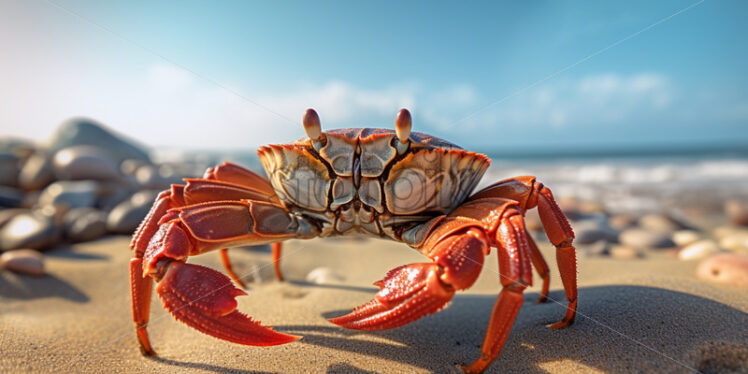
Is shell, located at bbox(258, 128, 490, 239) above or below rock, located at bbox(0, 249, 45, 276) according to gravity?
above

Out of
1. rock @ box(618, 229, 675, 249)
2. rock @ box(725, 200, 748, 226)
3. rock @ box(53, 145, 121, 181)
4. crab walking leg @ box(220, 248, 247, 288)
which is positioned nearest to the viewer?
crab walking leg @ box(220, 248, 247, 288)

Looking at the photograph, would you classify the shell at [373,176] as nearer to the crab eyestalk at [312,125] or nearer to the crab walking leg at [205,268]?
the crab eyestalk at [312,125]

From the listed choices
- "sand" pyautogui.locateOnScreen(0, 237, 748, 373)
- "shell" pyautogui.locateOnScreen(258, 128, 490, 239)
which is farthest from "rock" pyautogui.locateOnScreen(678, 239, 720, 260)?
"shell" pyautogui.locateOnScreen(258, 128, 490, 239)

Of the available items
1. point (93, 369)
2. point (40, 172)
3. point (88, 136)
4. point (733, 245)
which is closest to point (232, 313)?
point (93, 369)

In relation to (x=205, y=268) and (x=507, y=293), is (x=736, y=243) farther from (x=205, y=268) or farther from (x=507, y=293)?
(x=205, y=268)

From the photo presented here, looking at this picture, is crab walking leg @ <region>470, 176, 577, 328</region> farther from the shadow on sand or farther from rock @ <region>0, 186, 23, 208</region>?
rock @ <region>0, 186, 23, 208</region>

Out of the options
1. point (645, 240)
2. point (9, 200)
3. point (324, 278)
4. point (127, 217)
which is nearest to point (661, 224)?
point (645, 240)

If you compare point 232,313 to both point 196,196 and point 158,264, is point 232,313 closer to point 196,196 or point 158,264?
point 158,264
